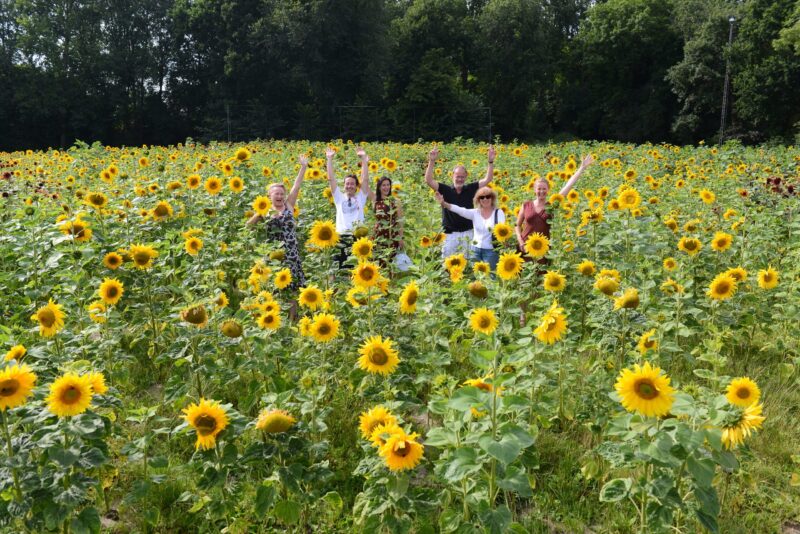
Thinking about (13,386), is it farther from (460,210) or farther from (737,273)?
(460,210)

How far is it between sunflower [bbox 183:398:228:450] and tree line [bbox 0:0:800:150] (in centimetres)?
3053

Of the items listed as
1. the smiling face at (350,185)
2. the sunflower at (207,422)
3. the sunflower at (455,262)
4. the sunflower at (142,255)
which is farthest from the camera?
the smiling face at (350,185)

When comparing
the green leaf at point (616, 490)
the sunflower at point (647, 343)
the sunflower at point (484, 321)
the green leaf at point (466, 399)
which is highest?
the sunflower at point (484, 321)

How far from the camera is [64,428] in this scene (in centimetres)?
188

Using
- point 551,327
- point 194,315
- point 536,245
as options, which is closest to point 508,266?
point 551,327

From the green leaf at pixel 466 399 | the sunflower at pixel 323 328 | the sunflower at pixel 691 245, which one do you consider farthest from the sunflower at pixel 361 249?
the sunflower at pixel 691 245

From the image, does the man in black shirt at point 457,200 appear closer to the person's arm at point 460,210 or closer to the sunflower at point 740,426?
the person's arm at point 460,210

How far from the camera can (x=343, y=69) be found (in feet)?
116

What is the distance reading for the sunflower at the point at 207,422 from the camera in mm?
2059

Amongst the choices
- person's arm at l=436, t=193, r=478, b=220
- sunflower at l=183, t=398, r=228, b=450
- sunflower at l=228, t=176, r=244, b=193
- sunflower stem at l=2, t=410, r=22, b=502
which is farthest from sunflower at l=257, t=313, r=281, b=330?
sunflower at l=228, t=176, r=244, b=193

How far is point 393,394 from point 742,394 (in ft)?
4.38

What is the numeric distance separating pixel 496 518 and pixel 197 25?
123 feet

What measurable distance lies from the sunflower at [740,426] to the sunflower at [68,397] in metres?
2.07

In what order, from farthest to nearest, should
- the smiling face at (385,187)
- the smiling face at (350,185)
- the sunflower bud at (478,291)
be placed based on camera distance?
the smiling face at (385,187), the smiling face at (350,185), the sunflower bud at (478,291)
